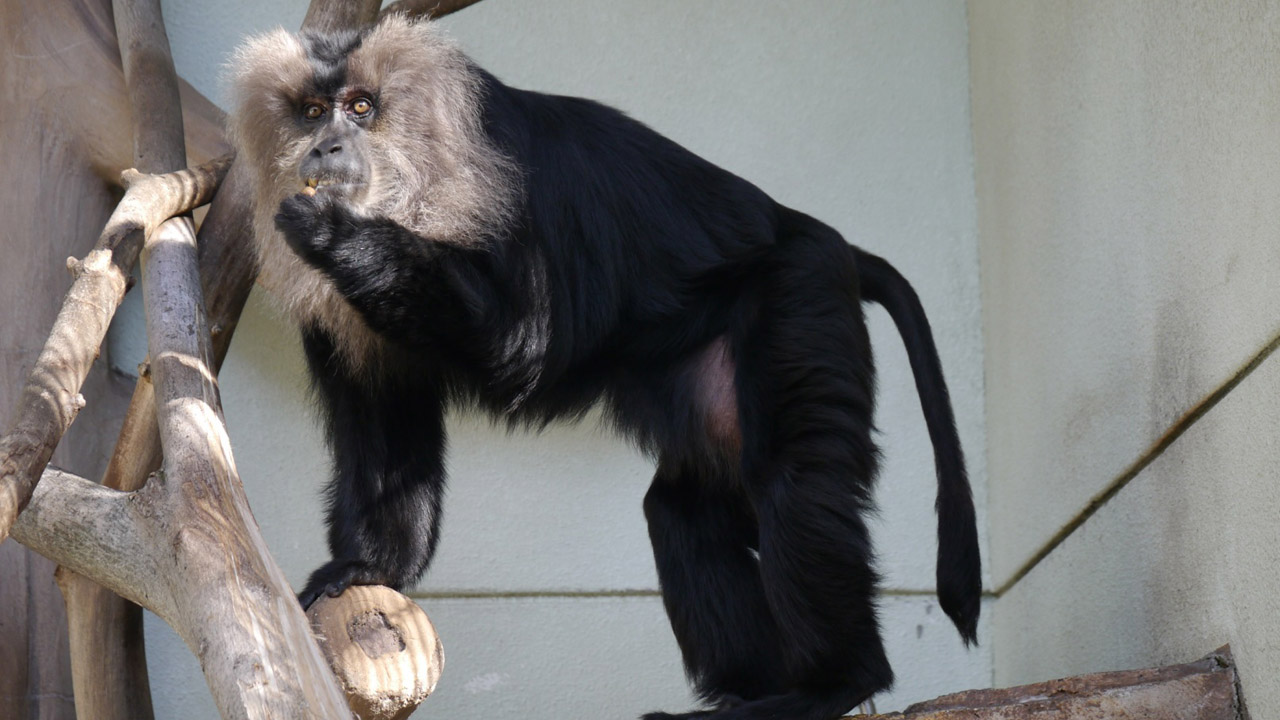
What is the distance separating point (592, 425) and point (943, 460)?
2.25 meters

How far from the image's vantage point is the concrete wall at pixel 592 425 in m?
5.06

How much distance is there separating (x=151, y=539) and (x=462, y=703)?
2.88m

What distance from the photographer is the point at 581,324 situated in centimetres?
341

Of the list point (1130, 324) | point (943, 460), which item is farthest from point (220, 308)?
point (1130, 324)

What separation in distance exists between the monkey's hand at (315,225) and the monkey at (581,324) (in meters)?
0.12

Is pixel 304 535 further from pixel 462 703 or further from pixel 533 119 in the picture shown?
pixel 533 119

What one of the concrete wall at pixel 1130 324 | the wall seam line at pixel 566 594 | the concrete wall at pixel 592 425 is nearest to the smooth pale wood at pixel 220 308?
the concrete wall at pixel 592 425

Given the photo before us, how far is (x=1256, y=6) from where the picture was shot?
2611 millimetres

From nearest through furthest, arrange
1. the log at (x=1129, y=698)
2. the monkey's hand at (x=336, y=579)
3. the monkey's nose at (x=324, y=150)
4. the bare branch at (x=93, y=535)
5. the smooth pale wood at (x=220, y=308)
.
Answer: the bare branch at (x=93, y=535)
the log at (x=1129, y=698)
the monkey's hand at (x=336, y=579)
the monkey's nose at (x=324, y=150)
the smooth pale wood at (x=220, y=308)

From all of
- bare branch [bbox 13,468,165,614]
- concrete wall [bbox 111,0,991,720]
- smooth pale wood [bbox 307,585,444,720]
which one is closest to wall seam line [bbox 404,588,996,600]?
concrete wall [bbox 111,0,991,720]

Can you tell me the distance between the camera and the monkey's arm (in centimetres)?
299

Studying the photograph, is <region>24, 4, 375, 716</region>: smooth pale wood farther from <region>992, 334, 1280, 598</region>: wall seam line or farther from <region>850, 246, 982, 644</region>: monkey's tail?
<region>992, 334, 1280, 598</region>: wall seam line

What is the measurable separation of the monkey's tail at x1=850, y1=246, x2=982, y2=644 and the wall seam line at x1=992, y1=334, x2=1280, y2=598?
1.55 ft

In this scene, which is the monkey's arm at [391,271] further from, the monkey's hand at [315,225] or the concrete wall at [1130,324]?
the concrete wall at [1130,324]
